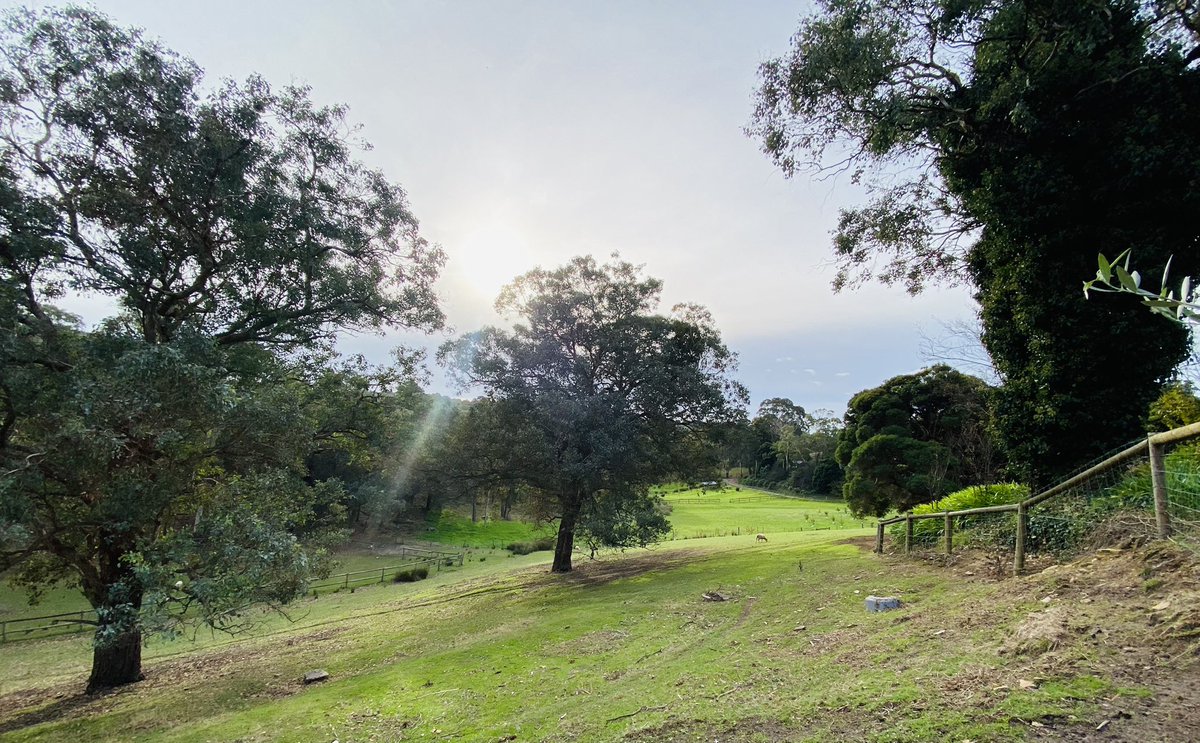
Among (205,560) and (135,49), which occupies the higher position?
(135,49)

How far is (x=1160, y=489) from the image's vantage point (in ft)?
15.3

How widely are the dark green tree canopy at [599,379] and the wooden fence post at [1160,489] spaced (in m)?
11.2

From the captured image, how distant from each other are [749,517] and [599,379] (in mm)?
26729

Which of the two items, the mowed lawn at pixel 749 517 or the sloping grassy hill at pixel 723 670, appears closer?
the sloping grassy hill at pixel 723 670

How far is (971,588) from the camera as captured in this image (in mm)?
6477

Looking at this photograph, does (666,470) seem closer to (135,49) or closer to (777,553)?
(777,553)

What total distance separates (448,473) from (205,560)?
882 centimetres

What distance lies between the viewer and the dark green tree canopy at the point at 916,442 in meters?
19.7

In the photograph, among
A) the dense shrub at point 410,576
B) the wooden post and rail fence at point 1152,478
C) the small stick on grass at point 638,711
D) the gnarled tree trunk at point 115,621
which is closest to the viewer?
the wooden post and rail fence at point 1152,478

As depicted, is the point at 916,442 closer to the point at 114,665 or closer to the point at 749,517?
the point at 749,517

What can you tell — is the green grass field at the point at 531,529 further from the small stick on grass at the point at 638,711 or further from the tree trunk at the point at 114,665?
the small stick on grass at the point at 638,711

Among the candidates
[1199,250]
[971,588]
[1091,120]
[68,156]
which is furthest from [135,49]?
[1199,250]

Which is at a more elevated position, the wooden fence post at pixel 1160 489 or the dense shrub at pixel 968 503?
the wooden fence post at pixel 1160 489

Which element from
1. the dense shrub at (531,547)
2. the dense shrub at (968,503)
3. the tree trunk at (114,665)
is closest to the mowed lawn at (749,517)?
the dense shrub at (531,547)
